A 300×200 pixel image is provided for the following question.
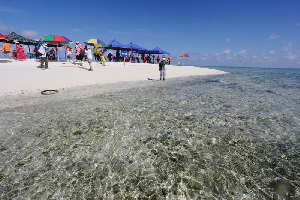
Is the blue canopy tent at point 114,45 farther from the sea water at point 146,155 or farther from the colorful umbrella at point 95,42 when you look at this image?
the sea water at point 146,155

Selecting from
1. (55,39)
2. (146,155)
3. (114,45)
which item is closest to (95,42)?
(114,45)

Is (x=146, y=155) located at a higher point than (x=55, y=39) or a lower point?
lower

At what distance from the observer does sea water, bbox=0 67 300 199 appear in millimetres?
3168

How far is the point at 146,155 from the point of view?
14.0 feet

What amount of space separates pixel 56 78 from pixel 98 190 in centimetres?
1459

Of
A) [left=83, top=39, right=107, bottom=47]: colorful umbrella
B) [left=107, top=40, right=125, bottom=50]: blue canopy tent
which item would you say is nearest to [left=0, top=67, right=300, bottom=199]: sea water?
[left=83, top=39, right=107, bottom=47]: colorful umbrella

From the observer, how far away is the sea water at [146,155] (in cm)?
317

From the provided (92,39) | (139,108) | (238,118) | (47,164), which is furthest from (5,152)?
(92,39)

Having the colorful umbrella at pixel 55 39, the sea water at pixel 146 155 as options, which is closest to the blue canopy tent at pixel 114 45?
the colorful umbrella at pixel 55 39

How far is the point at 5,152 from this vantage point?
14.0ft

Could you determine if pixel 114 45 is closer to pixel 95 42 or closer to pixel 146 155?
pixel 95 42

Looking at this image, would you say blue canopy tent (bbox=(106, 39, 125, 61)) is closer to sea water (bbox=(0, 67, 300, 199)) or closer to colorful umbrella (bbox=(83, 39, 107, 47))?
colorful umbrella (bbox=(83, 39, 107, 47))

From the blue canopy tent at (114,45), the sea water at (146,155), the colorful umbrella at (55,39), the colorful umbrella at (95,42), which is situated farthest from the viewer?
the blue canopy tent at (114,45)

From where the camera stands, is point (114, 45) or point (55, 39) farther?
point (114, 45)
